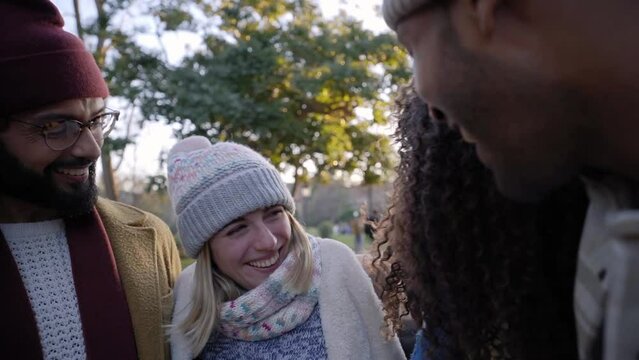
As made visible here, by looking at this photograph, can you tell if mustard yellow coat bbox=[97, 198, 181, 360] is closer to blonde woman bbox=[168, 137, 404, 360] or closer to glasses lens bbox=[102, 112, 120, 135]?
blonde woman bbox=[168, 137, 404, 360]

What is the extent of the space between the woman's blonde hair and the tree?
579 centimetres

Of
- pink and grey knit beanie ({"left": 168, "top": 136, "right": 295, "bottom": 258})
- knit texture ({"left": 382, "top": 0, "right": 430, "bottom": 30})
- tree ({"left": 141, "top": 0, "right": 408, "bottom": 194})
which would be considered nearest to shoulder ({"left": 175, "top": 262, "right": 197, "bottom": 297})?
pink and grey knit beanie ({"left": 168, "top": 136, "right": 295, "bottom": 258})

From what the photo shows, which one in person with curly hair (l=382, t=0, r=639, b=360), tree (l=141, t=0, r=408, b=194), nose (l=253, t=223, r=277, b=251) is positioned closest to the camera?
person with curly hair (l=382, t=0, r=639, b=360)

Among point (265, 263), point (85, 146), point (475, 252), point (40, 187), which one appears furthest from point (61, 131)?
point (475, 252)

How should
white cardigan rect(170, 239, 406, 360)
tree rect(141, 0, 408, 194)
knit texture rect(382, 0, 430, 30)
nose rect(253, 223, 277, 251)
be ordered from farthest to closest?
tree rect(141, 0, 408, 194) < nose rect(253, 223, 277, 251) < white cardigan rect(170, 239, 406, 360) < knit texture rect(382, 0, 430, 30)

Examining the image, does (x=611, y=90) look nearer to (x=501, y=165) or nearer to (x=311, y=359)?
(x=501, y=165)

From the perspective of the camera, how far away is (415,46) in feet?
3.28

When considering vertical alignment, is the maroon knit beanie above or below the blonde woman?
above

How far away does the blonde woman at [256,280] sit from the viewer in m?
2.16

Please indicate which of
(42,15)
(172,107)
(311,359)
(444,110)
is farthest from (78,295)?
(172,107)

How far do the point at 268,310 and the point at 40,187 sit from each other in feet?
2.84

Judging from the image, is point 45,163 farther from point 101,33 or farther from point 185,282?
point 101,33

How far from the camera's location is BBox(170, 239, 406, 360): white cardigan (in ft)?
6.94

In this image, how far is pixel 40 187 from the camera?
2.13 metres
